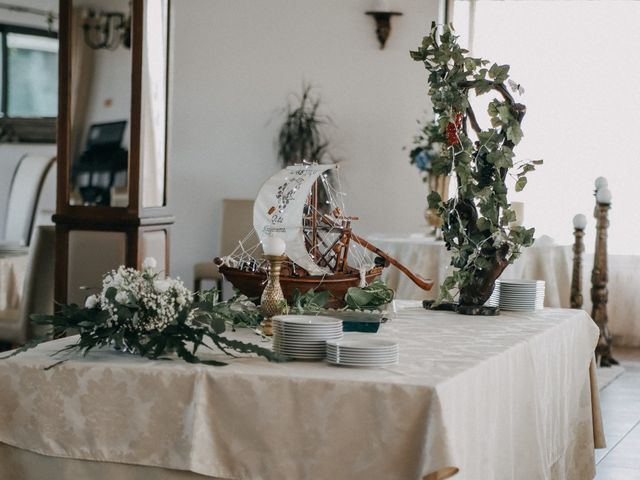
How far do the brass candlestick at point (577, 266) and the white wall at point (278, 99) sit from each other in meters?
1.43

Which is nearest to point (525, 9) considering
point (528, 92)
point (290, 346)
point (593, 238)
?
point (528, 92)

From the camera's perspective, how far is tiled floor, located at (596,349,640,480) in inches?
162

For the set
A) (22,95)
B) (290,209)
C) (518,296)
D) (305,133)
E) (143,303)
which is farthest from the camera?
(22,95)

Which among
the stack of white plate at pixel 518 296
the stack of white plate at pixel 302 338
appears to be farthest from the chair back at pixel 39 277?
the stack of white plate at pixel 302 338

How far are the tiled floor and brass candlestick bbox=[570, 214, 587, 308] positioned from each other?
1.80 ft

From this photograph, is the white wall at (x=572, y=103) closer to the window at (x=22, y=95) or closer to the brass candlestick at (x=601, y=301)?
the brass candlestick at (x=601, y=301)

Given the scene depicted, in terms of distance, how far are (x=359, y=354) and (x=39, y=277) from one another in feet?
9.97

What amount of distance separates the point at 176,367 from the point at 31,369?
1.13ft

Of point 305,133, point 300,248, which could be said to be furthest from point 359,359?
point 305,133

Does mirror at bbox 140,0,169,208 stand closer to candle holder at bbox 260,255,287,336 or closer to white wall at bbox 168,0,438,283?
candle holder at bbox 260,255,287,336

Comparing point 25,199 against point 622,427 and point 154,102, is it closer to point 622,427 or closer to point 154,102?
point 154,102

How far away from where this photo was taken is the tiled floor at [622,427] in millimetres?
4113

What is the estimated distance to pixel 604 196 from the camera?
6344 millimetres

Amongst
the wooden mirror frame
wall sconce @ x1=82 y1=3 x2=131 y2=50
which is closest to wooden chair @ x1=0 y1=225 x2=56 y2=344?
the wooden mirror frame
